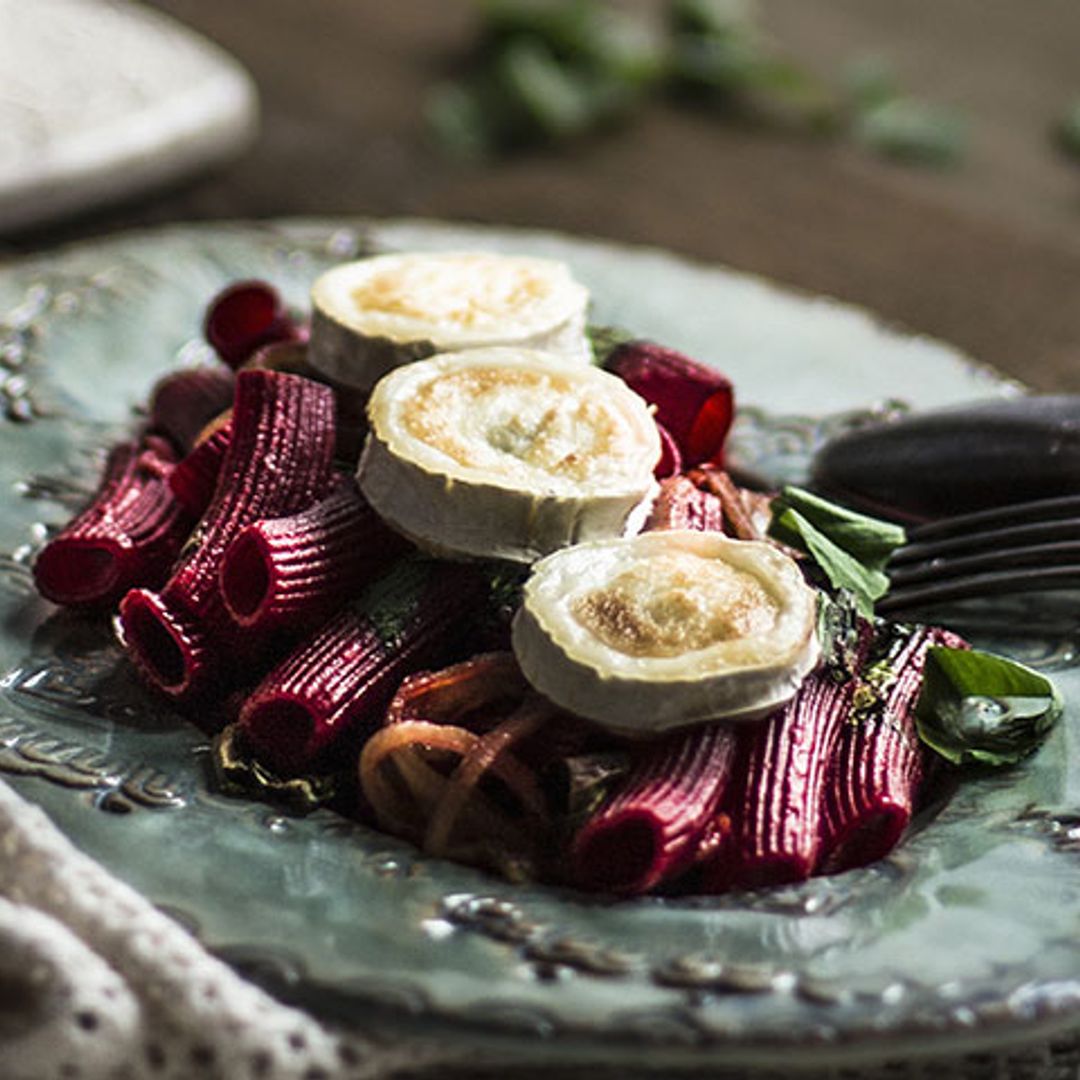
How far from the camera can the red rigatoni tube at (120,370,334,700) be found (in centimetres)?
222

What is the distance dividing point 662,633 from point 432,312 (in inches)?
28.5

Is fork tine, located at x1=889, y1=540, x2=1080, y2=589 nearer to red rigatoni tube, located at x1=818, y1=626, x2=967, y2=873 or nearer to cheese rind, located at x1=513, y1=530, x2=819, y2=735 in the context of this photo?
red rigatoni tube, located at x1=818, y1=626, x2=967, y2=873

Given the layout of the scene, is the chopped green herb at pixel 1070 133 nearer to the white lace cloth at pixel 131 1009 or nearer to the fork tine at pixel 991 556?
the fork tine at pixel 991 556

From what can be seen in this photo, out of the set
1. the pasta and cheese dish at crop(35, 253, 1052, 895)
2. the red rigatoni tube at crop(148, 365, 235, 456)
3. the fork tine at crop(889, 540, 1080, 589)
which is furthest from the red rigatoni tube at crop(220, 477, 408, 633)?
the fork tine at crop(889, 540, 1080, 589)

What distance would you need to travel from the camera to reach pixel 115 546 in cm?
238

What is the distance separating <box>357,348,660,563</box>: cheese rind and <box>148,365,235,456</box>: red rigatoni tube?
16.0 inches

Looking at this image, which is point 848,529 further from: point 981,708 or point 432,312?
point 432,312

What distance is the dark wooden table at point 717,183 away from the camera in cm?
422

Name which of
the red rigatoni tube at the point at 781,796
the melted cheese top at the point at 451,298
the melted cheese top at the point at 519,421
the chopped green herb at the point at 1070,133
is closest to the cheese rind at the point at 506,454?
the melted cheese top at the point at 519,421

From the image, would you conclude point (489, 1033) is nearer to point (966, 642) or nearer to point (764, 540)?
point (764, 540)

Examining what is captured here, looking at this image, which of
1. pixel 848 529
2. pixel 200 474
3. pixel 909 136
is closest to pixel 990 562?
pixel 848 529

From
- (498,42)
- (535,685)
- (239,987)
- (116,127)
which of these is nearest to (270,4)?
(498,42)

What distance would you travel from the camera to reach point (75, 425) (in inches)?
109

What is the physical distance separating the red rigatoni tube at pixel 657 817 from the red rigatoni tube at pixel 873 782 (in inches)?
5.7
